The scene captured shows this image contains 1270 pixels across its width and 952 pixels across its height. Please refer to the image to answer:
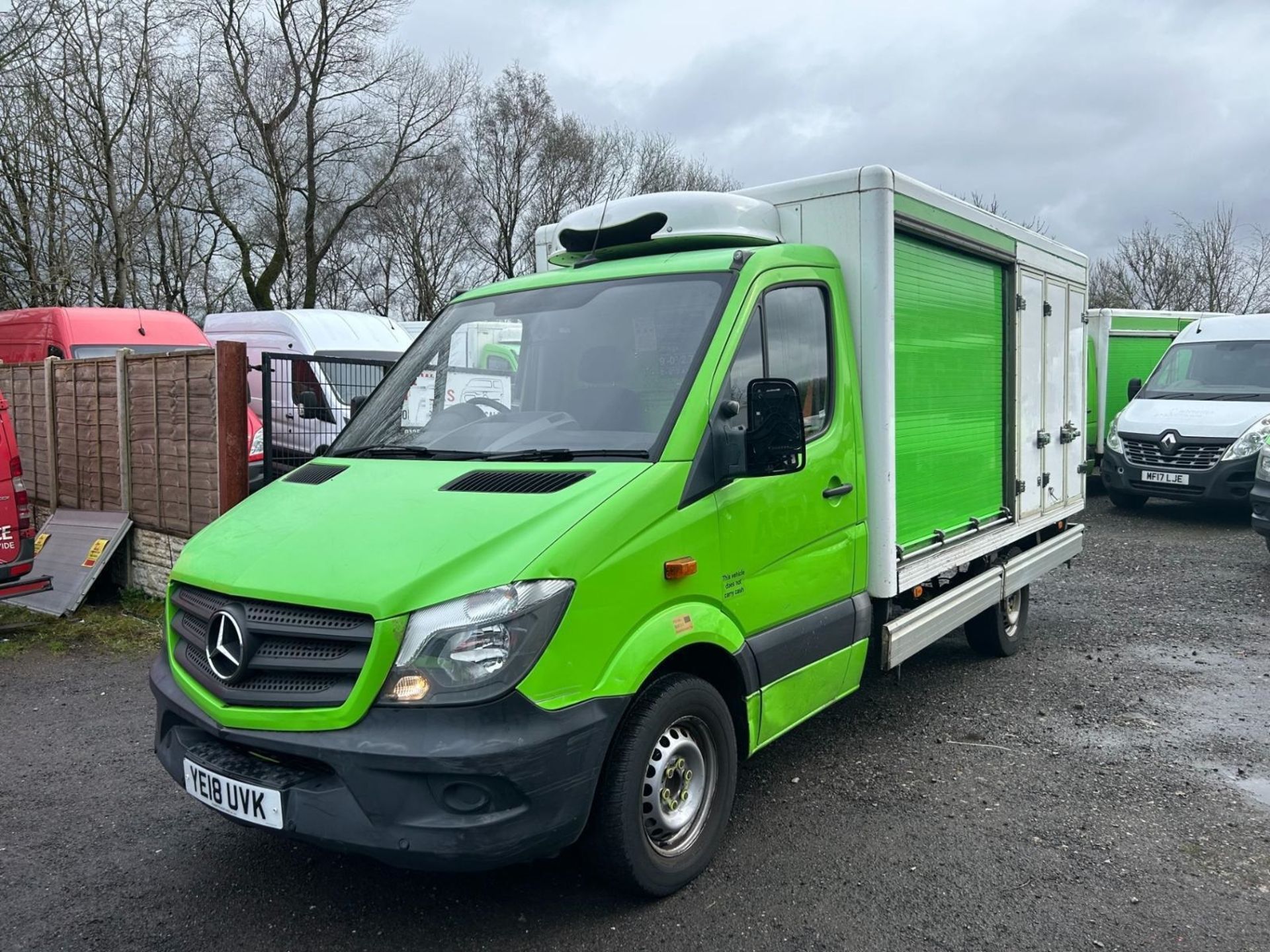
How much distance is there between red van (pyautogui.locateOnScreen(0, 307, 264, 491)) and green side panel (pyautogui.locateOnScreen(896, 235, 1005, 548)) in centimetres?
930

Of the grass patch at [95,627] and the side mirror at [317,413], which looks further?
the side mirror at [317,413]

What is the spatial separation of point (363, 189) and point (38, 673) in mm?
25001

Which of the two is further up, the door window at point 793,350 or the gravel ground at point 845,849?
the door window at point 793,350

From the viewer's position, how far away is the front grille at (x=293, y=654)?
293cm

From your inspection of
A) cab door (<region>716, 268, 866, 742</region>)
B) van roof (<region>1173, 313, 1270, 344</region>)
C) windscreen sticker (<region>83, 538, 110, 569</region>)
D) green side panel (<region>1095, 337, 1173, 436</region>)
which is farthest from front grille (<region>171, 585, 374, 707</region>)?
green side panel (<region>1095, 337, 1173, 436</region>)

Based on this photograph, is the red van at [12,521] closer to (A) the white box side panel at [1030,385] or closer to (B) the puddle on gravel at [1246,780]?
(A) the white box side panel at [1030,385]

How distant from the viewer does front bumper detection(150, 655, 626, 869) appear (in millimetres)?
2816

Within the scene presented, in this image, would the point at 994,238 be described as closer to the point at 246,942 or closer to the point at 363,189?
the point at 246,942

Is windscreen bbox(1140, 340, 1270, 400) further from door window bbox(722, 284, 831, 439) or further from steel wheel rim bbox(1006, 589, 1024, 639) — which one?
door window bbox(722, 284, 831, 439)

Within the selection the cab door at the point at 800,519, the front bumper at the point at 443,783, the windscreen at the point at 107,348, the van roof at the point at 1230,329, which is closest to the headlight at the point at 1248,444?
the van roof at the point at 1230,329

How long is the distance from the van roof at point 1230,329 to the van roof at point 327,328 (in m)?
10.8

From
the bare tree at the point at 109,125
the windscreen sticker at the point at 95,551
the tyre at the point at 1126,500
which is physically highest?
the bare tree at the point at 109,125

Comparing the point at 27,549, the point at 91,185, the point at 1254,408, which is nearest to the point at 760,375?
the point at 27,549

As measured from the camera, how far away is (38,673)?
665 cm
